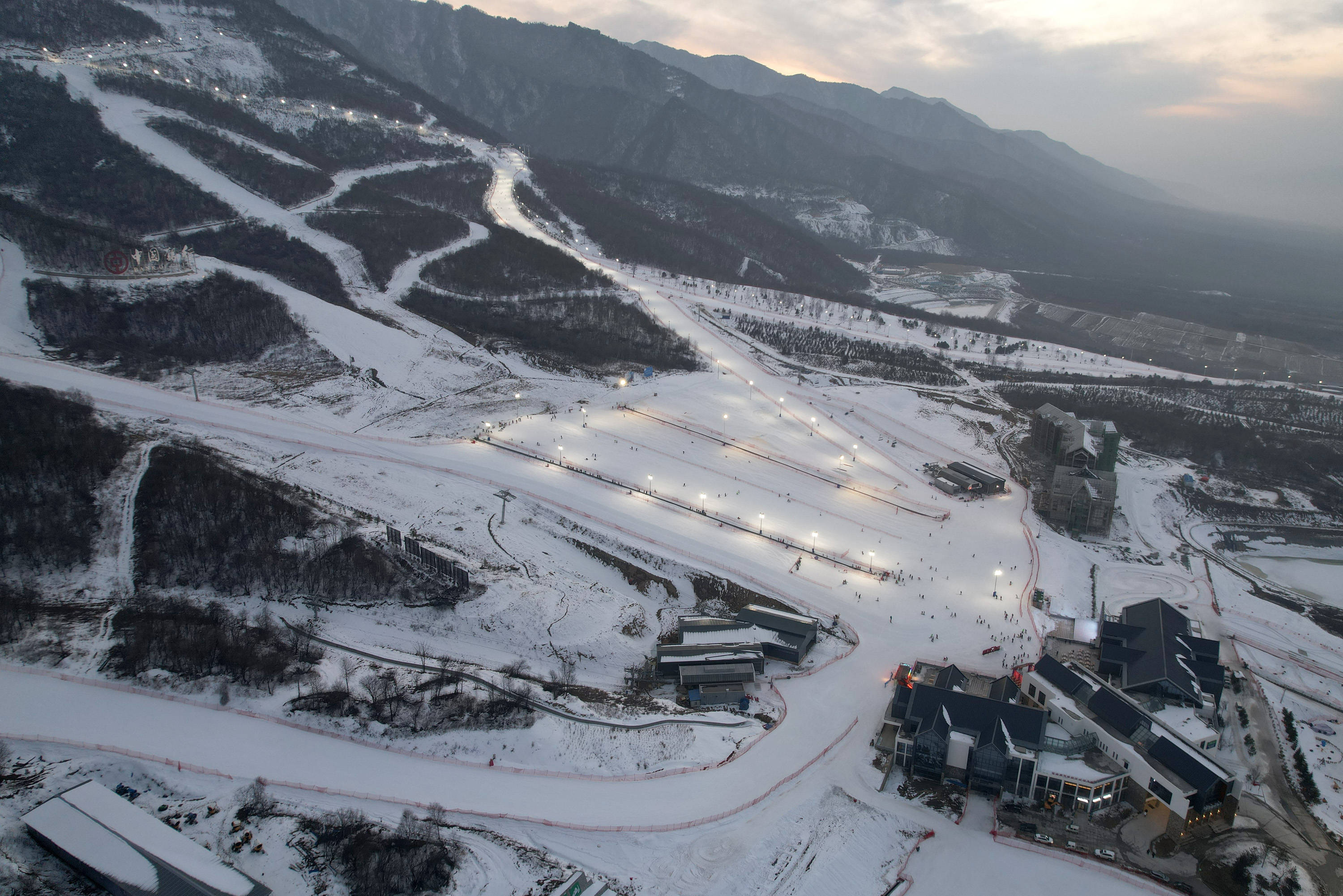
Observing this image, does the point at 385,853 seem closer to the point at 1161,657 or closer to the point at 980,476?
the point at 1161,657

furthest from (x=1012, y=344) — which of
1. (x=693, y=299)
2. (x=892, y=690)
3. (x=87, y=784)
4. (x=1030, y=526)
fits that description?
(x=87, y=784)

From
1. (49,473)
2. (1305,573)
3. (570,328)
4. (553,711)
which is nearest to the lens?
(553,711)

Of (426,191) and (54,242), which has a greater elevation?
(426,191)

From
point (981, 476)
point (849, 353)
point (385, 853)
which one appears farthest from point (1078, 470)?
point (385, 853)

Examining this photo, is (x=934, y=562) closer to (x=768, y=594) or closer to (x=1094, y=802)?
(x=768, y=594)

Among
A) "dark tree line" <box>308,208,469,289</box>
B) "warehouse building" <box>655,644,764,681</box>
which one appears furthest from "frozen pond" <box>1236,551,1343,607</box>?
"dark tree line" <box>308,208,469,289</box>

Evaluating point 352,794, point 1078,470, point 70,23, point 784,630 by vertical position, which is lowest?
point 352,794

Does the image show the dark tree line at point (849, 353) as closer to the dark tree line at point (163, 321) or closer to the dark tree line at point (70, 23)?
the dark tree line at point (163, 321)

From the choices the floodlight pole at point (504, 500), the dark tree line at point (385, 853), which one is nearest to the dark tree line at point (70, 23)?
the floodlight pole at point (504, 500)
